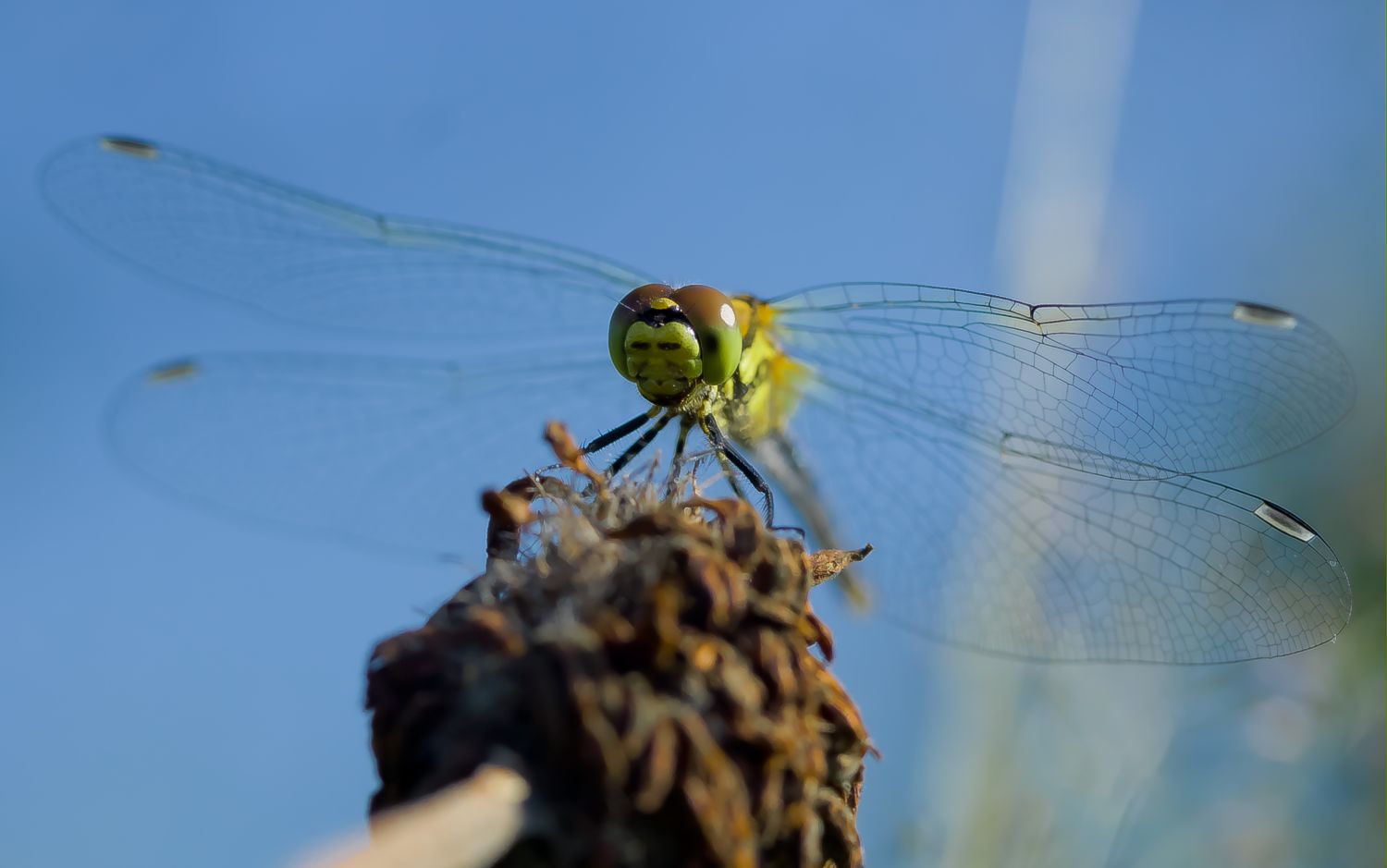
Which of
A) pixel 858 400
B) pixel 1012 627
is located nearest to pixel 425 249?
pixel 858 400

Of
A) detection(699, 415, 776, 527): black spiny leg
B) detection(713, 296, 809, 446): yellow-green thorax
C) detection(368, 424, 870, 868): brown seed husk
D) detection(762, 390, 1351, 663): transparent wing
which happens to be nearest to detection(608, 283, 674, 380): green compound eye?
detection(699, 415, 776, 527): black spiny leg

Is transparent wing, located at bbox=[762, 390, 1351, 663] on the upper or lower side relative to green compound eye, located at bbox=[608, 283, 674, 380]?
lower

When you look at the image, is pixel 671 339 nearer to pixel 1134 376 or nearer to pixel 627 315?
pixel 627 315

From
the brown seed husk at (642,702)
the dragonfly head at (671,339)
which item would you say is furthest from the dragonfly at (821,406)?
the brown seed husk at (642,702)

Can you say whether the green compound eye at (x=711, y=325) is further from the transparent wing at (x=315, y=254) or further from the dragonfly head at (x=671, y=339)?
the transparent wing at (x=315, y=254)

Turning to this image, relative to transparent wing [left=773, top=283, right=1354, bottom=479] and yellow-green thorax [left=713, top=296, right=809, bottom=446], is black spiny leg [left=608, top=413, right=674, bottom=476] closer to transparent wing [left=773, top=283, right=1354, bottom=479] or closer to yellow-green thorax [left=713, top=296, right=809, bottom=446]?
yellow-green thorax [left=713, top=296, right=809, bottom=446]
